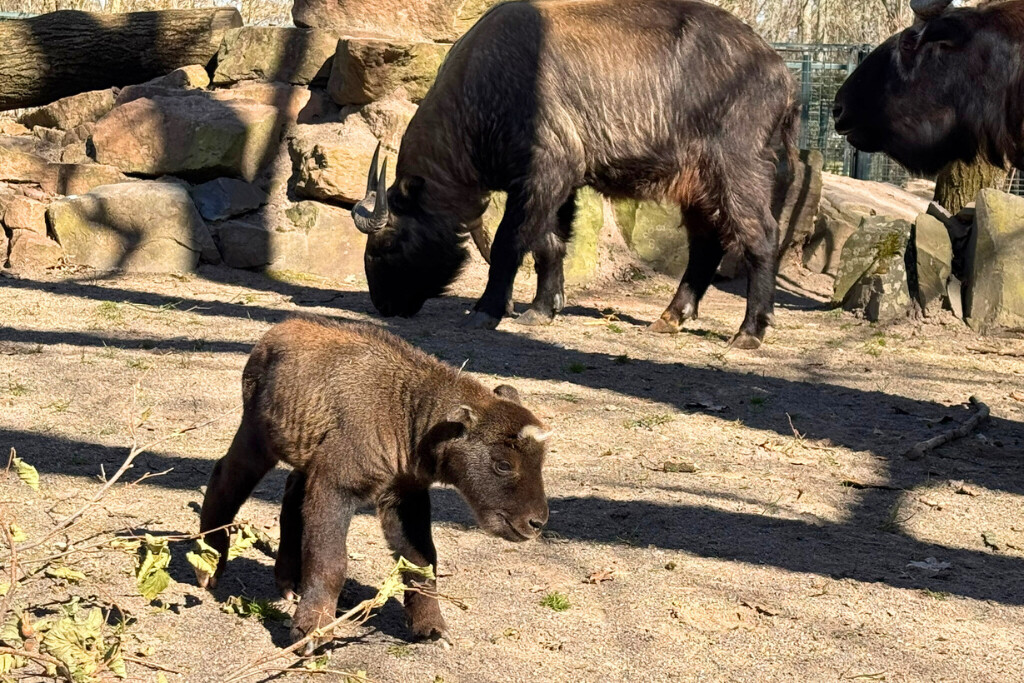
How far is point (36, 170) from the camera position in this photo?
9914 millimetres

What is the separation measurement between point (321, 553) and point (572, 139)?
5159 mm

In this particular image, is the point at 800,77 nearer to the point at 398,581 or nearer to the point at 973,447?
the point at 973,447

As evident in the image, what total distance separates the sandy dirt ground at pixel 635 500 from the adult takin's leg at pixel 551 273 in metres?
0.18

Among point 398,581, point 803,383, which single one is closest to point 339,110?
point 803,383

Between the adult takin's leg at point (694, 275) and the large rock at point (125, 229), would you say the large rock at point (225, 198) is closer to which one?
the large rock at point (125, 229)

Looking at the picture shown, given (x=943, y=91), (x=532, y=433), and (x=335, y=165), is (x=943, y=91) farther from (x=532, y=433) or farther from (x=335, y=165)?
(x=335, y=165)

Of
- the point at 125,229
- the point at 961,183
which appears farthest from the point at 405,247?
the point at 961,183

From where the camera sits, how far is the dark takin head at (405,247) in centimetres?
824

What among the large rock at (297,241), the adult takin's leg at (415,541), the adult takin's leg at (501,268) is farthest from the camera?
the large rock at (297,241)

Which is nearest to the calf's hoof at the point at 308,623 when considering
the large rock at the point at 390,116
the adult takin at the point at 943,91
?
the adult takin at the point at 943,91

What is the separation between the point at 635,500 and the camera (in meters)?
4.95

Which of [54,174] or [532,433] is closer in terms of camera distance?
[532,433]

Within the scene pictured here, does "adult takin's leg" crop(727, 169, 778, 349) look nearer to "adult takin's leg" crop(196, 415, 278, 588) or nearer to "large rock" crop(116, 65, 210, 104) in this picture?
"adult takin's leg" crop(196, 415, 278, 588)

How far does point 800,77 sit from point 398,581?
1173 cm
